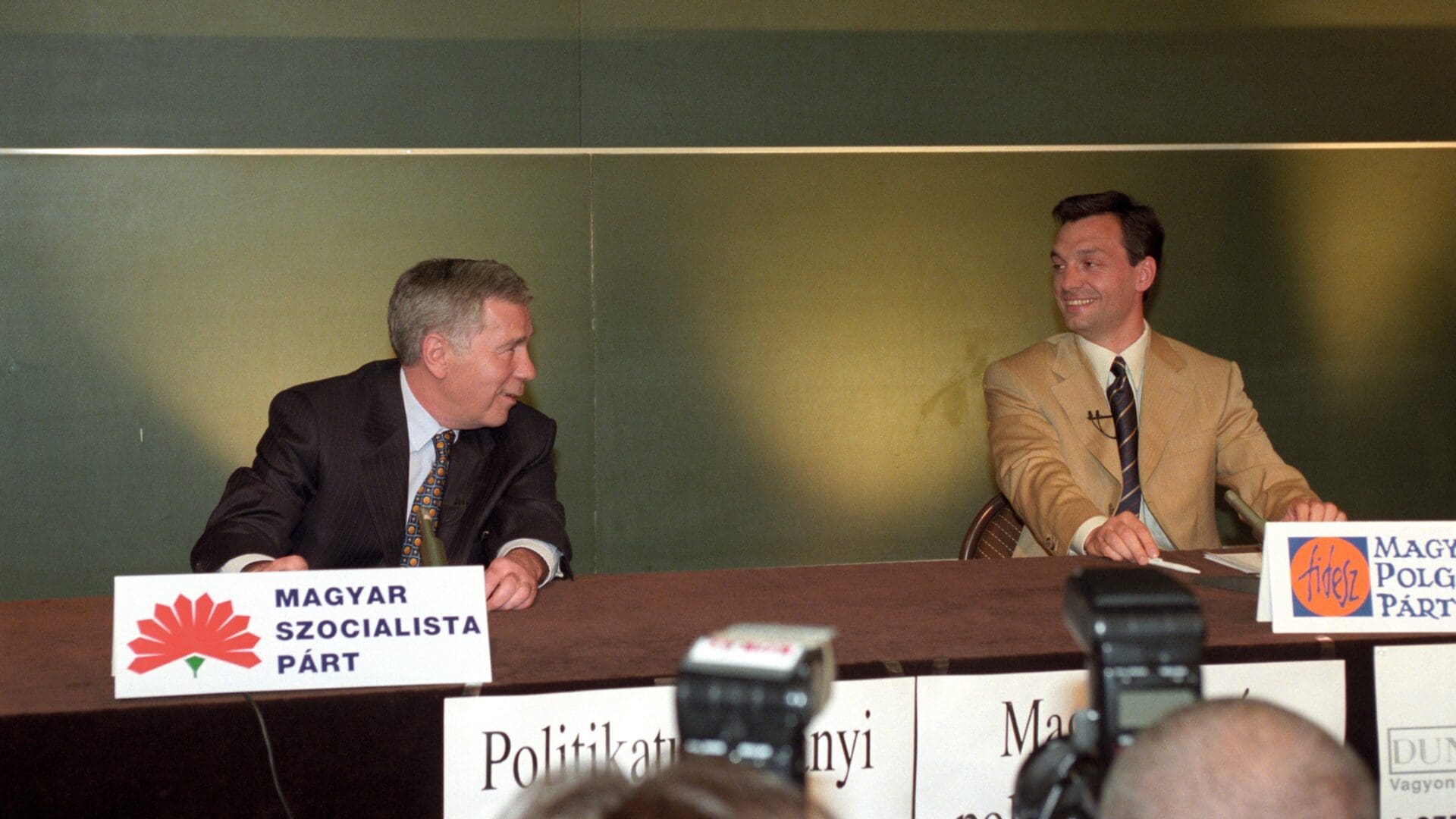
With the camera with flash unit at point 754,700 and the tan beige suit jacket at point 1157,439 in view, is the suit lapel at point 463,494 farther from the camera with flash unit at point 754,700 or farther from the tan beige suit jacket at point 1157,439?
the camera with flash unit at point 754,700

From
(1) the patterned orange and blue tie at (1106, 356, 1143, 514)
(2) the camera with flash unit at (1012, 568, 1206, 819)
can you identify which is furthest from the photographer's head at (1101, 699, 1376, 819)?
(1) the patterned orange and blue tie at (1106, 356, 1143, 514)

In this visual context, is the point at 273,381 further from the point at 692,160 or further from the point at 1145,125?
the point at 1145,125

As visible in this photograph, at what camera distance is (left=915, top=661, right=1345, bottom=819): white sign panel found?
1.84 metres

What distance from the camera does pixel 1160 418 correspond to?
3.21 meters

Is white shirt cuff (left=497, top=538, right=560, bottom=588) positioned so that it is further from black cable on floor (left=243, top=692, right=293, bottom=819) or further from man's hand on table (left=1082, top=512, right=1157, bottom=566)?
man's hand on table (left=1082, top=512, right=1157, bottom=566)

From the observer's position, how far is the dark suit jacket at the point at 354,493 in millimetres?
2564

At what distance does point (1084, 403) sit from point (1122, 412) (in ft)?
0.29

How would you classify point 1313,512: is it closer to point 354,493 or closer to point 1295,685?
point 1295,685

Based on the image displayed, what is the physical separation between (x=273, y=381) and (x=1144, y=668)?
11.7 feet

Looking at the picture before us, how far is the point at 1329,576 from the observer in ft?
6.77

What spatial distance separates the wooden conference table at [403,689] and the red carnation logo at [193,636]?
0.17 ft

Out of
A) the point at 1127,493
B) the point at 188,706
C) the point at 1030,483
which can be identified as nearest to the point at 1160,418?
the point at 1127,493

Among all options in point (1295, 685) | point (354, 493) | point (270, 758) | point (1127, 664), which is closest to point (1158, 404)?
point (1295, 685)

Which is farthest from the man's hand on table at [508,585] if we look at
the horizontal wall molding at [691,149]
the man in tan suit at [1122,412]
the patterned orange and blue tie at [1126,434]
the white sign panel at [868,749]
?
the horizontal wall molding at [691,149]
